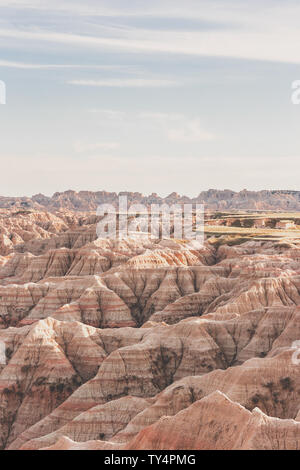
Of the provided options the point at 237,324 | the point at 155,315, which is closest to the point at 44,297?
the point at 155,315

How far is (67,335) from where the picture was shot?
248 feet

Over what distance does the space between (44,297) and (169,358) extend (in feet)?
131

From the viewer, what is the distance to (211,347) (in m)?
68.5

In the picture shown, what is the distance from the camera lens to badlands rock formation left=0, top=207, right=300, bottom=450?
38062 mm

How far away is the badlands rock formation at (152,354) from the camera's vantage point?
3806 cm

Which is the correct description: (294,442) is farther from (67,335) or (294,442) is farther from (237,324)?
(67,335)

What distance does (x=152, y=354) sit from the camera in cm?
6681
